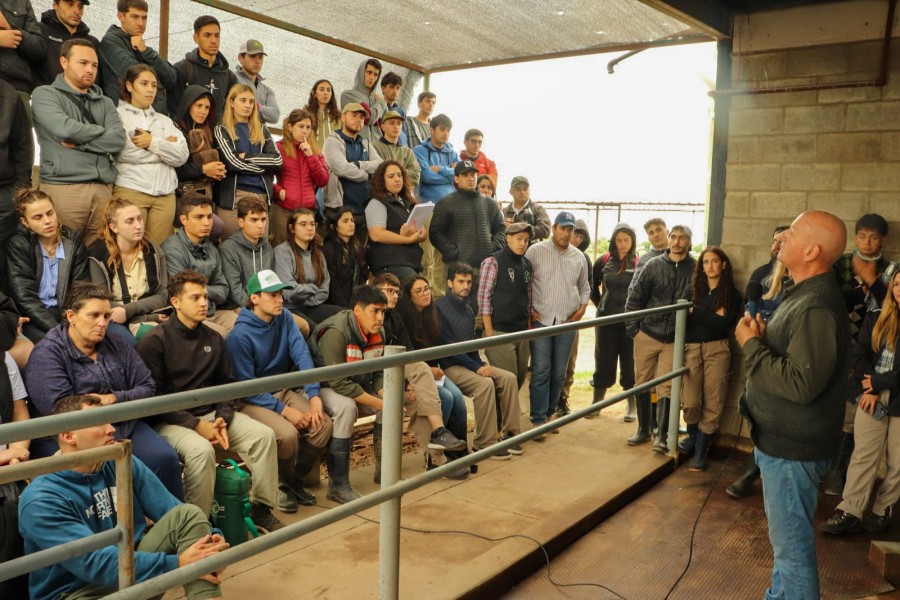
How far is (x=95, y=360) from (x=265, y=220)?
1.76 m

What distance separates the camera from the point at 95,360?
143 inches

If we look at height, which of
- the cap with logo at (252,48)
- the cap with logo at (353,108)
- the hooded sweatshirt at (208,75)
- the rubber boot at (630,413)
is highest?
the cap with logo at (252,48)

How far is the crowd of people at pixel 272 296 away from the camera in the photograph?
10.5 feet

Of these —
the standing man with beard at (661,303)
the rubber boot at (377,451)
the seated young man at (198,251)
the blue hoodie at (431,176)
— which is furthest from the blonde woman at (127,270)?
the standing man with beard at (661,303)

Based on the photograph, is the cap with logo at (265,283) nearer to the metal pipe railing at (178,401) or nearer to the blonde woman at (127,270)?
the blonde woman at (127,270)

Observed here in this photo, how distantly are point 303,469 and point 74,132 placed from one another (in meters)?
2.39

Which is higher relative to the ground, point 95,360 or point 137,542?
point 95,360

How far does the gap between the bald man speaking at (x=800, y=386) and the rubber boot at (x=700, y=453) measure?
2563 mm

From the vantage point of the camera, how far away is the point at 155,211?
16.0 ft

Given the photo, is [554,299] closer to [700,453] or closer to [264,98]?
[700,453]

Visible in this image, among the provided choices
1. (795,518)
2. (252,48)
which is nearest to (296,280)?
(252,48)

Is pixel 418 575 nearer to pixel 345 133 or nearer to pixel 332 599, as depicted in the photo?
pixel 332 599

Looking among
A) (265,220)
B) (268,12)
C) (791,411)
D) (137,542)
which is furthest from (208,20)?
(791,411)

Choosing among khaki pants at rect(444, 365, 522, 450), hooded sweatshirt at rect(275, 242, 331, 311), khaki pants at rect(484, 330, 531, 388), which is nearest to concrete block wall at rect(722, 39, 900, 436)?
khaki pants at rect(484, 330, 531, 388)
